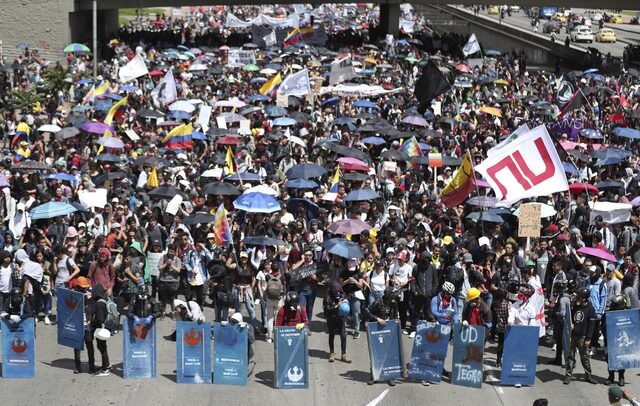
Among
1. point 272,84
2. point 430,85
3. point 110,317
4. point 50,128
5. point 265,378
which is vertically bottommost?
point 50,128

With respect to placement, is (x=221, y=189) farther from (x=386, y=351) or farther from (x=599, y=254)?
(x=599, y=254)

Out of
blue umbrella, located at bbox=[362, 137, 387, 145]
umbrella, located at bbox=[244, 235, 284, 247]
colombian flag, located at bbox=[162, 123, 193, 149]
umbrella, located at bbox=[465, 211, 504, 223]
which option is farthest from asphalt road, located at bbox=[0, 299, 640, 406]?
blue umbrella, located at bbox=[362, 137, 387, 145]

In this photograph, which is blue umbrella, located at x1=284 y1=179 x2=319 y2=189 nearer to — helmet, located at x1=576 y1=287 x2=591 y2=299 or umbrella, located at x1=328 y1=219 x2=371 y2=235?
umbrella, located at x1=328 y1=219 x2=371 y2=235

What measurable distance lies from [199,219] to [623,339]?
7.38m

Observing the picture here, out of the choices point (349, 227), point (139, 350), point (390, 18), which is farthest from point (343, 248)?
point (390, 18)

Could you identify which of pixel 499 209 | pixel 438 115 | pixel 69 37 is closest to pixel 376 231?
pixel 499 209

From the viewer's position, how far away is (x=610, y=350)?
15109mm

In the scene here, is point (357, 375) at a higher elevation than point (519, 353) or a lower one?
lower

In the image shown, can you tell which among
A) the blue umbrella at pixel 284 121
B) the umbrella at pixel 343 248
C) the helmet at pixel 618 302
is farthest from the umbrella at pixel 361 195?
the blue umbrella at pixel 284 121

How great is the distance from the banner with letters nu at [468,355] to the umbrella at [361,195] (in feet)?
21.7

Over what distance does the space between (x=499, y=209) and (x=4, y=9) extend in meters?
43.2

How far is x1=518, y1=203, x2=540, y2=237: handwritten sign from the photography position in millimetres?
17938

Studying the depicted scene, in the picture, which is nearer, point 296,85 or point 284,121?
point 284,121

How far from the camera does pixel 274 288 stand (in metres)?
16.7
